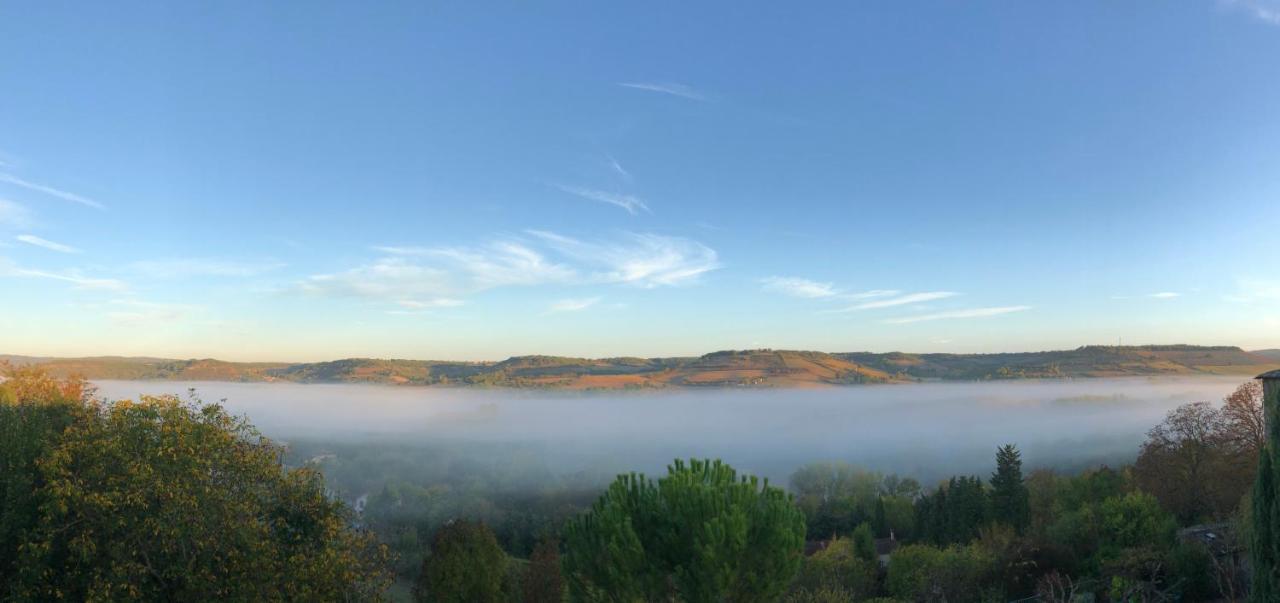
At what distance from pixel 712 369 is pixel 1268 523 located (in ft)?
564

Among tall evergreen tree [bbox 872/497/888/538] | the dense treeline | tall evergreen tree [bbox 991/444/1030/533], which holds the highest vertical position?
the dense treeline

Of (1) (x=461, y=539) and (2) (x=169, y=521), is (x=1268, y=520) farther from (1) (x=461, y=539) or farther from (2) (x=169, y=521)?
(1) (x=461, y=539)

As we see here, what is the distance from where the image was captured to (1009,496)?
49562 millimetres

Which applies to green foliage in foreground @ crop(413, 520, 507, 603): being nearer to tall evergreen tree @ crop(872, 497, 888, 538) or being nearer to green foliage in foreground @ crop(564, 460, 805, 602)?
green foliage in foreground @ crop(564, 460, 805, 602)

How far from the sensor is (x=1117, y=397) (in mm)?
159000

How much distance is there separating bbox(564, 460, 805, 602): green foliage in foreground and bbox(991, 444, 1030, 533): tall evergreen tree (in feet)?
136

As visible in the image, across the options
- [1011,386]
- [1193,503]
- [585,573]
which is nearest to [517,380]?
[1011,386]

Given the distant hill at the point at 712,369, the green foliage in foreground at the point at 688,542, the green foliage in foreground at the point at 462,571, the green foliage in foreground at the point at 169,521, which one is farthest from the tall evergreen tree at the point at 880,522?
the distant hill at the point at 712,369

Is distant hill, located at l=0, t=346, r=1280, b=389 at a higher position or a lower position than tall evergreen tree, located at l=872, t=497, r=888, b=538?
higher

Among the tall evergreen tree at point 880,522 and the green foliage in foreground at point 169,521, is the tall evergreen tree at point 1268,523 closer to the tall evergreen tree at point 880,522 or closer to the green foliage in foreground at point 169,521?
the green foliage in foreground at point 169,521

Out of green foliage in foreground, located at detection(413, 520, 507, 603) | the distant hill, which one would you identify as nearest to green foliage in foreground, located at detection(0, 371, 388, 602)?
green foliage in foreground, located at detection(413, 520, 507, 603)

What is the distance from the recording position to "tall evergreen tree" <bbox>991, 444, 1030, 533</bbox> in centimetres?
4916

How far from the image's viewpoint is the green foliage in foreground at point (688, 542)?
14805 millimetres

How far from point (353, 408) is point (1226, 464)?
201 metres
